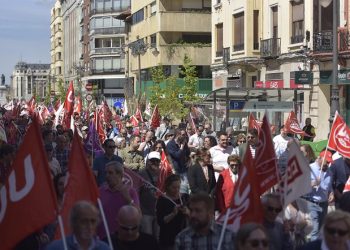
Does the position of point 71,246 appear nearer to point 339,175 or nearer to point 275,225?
point 275,225

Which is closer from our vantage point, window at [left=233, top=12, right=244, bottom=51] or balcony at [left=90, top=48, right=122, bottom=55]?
window at [left=233, top=12, right=244, bottom=51]

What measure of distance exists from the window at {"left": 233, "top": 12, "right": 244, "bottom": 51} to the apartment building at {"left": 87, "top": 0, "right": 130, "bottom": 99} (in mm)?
44542

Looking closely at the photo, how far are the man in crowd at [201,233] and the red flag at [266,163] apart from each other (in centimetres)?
178

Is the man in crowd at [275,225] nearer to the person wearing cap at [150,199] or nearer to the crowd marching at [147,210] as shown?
the crowd marching at [147,210]

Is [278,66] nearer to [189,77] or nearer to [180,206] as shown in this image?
[189,77]

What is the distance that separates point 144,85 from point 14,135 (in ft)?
131

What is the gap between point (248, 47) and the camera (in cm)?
3838

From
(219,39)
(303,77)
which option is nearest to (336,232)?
(303,77)

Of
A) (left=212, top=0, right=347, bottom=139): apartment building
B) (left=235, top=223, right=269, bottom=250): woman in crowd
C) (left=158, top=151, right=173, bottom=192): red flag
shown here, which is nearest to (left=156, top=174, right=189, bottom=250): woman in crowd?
(left=158, top=151, right=173, bottom=192): red flag

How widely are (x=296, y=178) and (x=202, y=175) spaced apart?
15.3ft

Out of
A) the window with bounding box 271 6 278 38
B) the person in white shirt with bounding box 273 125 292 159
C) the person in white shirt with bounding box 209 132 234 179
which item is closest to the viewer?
the person in white shirt with bounding box 209 132 234 179

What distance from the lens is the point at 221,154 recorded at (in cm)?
1425

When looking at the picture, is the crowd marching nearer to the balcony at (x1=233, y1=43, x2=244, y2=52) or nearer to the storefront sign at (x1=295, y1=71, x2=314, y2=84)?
the storefront sign at (x1=295, y1=71, x2=314, y2=84)

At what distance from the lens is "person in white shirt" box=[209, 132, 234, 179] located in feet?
45.8
